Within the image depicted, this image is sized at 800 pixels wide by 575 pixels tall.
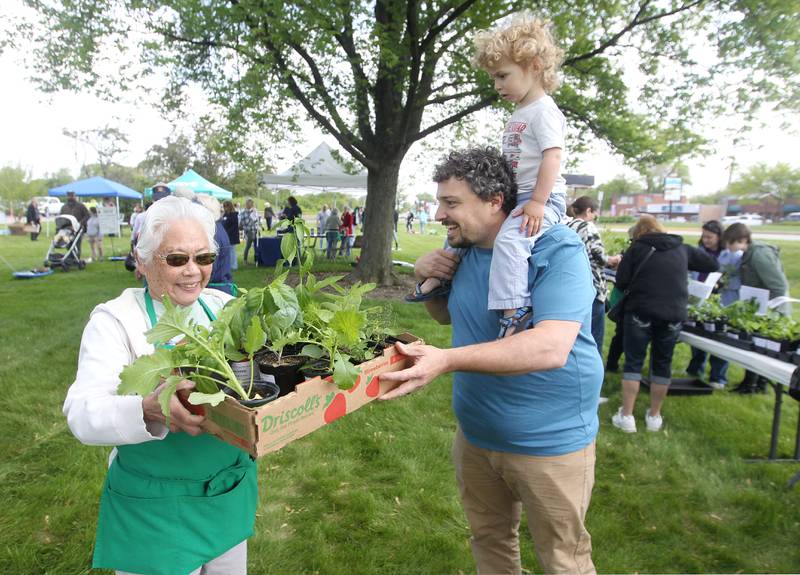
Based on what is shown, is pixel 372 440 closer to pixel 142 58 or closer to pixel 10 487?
pixel 10 487

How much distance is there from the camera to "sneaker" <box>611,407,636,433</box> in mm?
4230

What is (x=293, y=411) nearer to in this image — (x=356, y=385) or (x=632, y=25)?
(x=356, y=385)

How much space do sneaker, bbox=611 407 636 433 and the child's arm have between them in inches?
121

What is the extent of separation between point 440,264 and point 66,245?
14303 mm

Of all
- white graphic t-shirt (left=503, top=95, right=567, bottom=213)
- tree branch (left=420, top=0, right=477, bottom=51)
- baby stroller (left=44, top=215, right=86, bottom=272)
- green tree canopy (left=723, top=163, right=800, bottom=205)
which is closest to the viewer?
Result: white graphic t-shirt (left=503, top=95, right=567, bottom=213)

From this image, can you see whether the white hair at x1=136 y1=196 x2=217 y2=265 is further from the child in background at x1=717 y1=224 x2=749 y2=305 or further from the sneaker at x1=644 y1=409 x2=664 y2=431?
the child in background at x1=717 y1=224 x2=749 y2=305

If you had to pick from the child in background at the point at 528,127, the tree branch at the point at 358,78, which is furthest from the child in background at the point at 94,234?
the child in background at the point at 528,127

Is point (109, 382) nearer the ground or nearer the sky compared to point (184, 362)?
nearer the ground

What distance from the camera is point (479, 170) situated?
171cm

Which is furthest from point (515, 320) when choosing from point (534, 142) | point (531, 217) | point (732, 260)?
point (732, 260)

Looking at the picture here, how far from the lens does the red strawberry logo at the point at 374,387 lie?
1.34 m

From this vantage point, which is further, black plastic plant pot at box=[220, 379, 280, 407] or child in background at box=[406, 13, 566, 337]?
child in background at box=[406, 13, 566, 337]

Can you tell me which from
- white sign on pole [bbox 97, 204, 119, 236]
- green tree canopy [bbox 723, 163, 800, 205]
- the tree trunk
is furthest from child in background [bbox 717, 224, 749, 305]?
green tree canopy [bbox 723, 163, 800, 205]

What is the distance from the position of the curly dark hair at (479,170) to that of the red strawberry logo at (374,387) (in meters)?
0.81
